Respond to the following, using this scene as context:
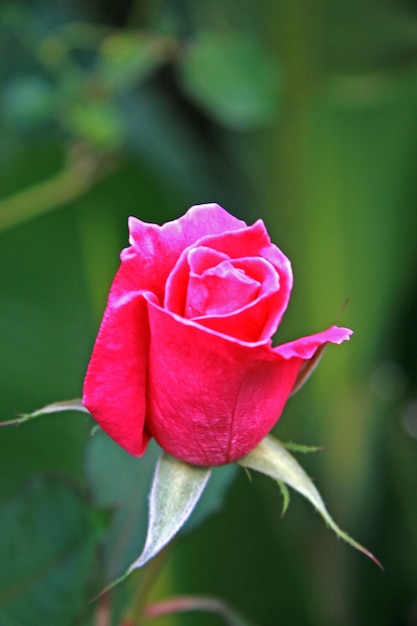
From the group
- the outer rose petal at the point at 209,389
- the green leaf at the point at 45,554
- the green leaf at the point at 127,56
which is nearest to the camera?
the outer rose petal at the point at 209,389

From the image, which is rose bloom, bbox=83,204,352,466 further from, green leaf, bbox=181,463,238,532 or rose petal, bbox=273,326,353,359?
green leaf, bbox=181,463,238,532

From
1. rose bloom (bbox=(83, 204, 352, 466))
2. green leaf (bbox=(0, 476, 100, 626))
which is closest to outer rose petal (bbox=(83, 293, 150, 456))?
rose bloom (bbox=(83, 204, 352, 466))

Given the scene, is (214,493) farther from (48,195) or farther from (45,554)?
(48,195)

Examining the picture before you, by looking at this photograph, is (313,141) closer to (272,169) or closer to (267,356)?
(272,169)

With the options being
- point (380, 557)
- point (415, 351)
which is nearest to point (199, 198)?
point (415, 351)

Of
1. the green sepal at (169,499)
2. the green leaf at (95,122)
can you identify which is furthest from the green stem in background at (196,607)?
the green leaf at (95,122)

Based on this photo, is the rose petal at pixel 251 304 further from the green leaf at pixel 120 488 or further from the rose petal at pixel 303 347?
the green leaf at pixel 120 488

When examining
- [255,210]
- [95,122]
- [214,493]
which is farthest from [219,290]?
[255,210]
